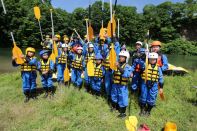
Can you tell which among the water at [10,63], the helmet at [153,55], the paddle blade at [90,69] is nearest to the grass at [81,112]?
the paddle blade at [90,69]

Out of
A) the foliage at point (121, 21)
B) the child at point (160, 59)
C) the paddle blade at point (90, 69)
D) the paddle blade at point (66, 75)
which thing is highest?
the foliage at point (121, 21)

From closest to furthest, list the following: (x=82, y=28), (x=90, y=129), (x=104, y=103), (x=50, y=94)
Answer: (x=90, y=129), (x=104, y=103), (x=50, y=94), (x=82, y=28)

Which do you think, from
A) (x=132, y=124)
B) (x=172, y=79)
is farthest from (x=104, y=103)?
(x=132, y=124)

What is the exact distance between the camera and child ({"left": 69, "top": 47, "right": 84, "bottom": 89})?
8852 millimetres

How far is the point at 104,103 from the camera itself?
7.79m

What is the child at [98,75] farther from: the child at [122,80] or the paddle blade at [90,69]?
the child at [122,80]

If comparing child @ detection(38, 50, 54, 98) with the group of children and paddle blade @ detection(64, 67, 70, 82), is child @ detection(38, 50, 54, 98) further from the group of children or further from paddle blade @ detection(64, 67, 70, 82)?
paddle blade @ detection(64, 67, 70, 82)

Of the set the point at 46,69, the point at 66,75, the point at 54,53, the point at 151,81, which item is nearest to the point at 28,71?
the point at 46,69

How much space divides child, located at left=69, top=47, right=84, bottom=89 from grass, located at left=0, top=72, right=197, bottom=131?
35cm

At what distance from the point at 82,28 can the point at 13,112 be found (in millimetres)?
35814

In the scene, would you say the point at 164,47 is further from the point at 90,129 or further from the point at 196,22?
the point at 90,129

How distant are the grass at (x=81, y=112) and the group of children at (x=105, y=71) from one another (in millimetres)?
291

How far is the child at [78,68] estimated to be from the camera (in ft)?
29.0

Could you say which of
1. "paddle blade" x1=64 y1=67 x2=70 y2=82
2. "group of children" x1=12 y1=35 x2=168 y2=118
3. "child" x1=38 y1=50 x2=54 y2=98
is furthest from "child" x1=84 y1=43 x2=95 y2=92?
"child" x1=38 y1=50 x2=54 y2=98
